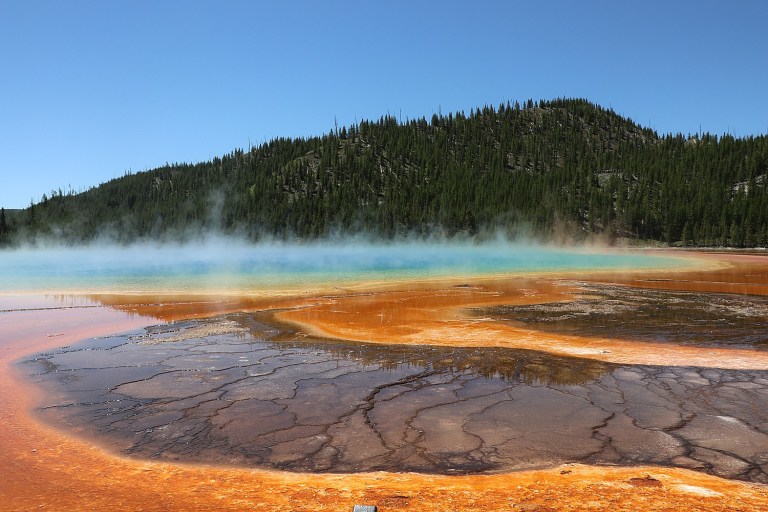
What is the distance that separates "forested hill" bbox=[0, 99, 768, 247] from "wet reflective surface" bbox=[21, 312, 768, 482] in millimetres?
90581

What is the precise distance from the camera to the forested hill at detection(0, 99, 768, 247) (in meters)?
100

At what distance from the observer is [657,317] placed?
13461 millimetres

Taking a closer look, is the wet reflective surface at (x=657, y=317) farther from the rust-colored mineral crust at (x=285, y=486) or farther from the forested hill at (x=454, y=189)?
the forested hill at (x=454, y=189)

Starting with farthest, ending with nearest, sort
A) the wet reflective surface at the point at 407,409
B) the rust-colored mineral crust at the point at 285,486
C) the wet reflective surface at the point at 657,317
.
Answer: the wet reflective surface at the point at 657,317, the wet reflective surface at the point at 407,409, the rust-colored mineral crust at the point at 285,486

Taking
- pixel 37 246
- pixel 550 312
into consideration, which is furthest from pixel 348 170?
pixel 550 312

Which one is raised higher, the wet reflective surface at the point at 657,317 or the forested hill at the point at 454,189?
the forested hill at the point at 454,189

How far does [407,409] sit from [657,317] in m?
9.90

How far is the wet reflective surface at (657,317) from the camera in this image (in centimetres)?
1093

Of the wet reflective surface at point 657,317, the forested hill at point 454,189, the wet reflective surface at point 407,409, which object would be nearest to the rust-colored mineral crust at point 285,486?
the wet reflective surface at point 407,409

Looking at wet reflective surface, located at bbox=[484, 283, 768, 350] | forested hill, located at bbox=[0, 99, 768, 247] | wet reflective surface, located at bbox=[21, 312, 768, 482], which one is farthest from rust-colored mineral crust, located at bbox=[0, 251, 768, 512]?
forested hill, located at bbox=[0, 99, 768, 247]

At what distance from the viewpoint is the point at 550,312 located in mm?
14758

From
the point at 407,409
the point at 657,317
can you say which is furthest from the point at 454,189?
the point at 407,409

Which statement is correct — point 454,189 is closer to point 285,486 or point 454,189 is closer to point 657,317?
point 657,317

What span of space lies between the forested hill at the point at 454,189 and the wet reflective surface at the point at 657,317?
7870 cm
